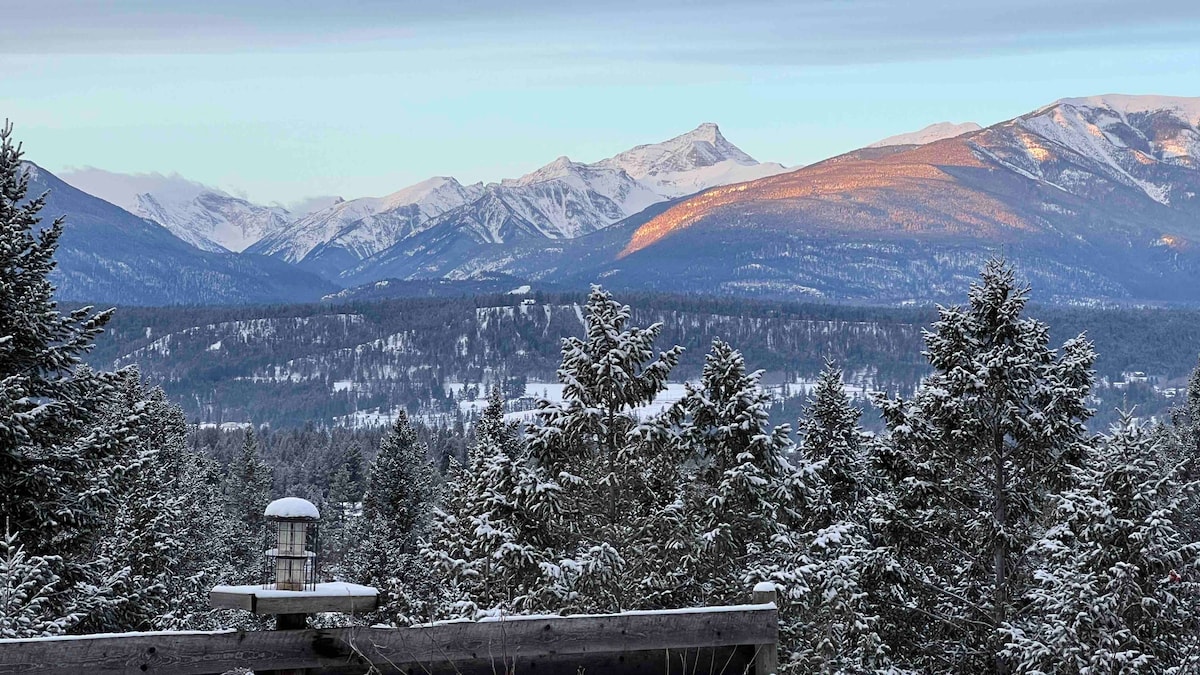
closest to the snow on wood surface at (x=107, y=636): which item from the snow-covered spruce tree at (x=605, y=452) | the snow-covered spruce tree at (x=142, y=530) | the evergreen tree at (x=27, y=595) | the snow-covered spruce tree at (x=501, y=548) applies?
the evergreen tree at (x=27, y=595)

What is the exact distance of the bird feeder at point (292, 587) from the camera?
5352 mm

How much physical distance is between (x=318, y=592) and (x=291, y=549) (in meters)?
0.46

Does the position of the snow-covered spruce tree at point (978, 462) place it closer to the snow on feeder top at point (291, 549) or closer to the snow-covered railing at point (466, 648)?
the snow-covered railing at point (466, 648)

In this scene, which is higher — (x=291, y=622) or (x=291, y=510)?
(x=291, y=510)

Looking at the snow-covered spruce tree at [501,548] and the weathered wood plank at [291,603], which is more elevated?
the weathered wood plank at [291,603]

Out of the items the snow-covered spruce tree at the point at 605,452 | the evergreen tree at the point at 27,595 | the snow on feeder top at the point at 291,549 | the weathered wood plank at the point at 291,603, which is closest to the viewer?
the weathered wood plank at the point at 291,603

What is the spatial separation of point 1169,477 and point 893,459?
5.00 m

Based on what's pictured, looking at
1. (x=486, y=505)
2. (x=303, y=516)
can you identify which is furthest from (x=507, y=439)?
(x=303, y=516)

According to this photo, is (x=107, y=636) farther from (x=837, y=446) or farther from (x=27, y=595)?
(x=837, y=446)

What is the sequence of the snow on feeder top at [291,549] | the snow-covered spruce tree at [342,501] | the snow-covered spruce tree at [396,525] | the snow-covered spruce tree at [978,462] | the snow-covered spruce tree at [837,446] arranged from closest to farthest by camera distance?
the snow on feeder top at [291,549], the snow-covered spruce tree at [978,462], the snow-covered spruce tree at [837,446], the snow-covered spruce tree at [396,525], the snow-covered spruce tree at [342,501]

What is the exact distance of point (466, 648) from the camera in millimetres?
5414

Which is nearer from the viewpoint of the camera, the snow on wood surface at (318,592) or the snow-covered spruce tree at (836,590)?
the snow on wood surface at (318,592)

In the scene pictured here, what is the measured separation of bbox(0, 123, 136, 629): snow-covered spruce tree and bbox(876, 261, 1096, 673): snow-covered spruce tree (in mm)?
11681

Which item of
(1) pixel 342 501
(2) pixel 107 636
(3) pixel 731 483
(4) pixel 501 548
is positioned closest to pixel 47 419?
(4) pixel 501 548
